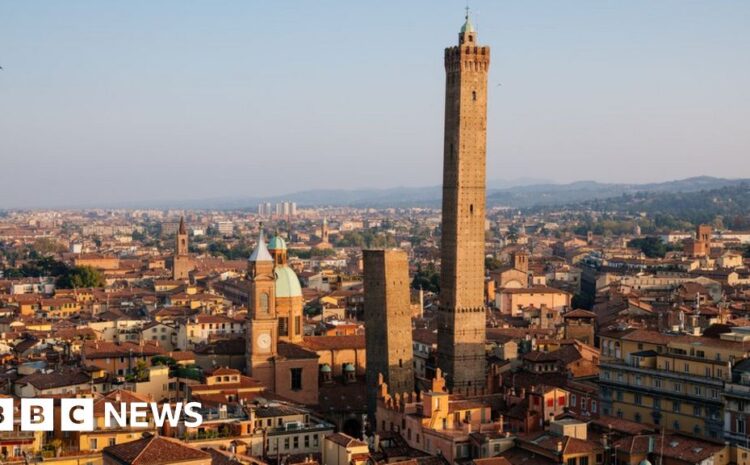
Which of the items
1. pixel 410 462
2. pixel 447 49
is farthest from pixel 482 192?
pixel 410 462

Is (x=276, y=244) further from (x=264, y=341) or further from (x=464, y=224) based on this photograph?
(x=464, y=224)

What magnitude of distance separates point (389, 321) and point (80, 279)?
192 ft

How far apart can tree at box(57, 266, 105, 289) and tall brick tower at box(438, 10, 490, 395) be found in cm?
5522

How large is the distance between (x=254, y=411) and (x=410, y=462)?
23.6 feet

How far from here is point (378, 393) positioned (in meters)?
43.7

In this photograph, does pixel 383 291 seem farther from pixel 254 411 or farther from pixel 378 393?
pixel 254 411

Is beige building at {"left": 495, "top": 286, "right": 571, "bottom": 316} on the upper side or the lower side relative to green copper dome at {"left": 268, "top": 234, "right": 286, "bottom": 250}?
lower

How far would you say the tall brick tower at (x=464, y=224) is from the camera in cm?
4950

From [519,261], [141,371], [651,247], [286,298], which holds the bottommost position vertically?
[651,247]

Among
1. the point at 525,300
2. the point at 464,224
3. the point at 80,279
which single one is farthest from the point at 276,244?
the point at 80,279

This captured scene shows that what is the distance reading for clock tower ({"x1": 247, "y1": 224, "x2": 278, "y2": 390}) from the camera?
48.4 metres

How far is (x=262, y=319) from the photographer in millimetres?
48875

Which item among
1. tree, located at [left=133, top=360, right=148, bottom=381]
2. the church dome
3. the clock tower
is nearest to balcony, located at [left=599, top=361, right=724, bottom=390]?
the clock tower

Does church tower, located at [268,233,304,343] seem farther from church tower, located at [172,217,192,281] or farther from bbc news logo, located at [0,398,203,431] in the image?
church tower, located at [172,217,192,281]
